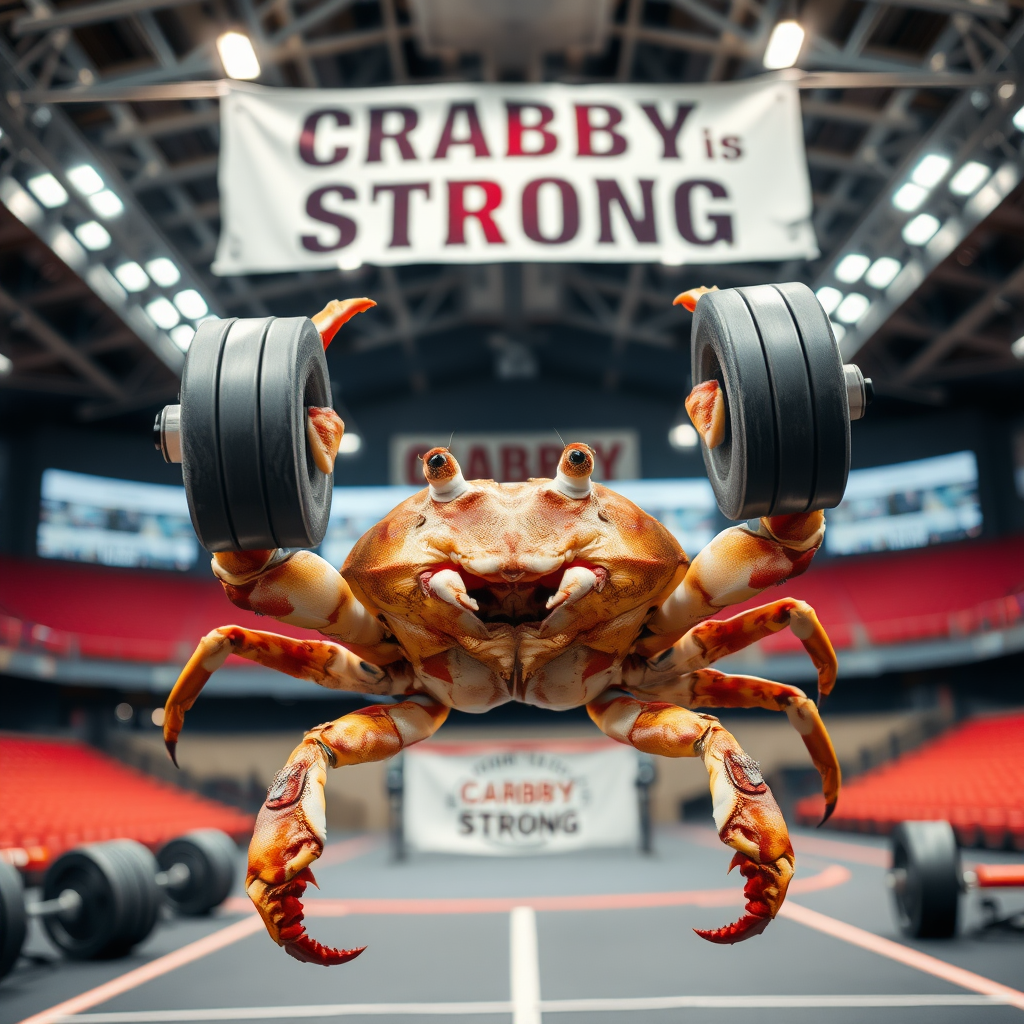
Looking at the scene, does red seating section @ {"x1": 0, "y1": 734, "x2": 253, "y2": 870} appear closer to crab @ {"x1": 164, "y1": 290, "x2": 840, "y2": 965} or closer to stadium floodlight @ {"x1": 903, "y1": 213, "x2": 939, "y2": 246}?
crab @ {"x1": 164, "y1": 290, "x2": 840, "y2": 965}

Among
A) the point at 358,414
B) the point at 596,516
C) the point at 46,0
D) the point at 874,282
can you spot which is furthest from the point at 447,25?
the point at 358,414

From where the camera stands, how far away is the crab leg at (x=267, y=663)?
8.53 ft

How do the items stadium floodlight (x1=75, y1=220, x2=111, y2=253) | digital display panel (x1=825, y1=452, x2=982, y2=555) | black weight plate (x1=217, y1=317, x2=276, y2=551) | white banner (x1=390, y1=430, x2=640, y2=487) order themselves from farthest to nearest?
digital display panel (x1=825, y1=452, x2=982, y2=555) < stadium floodlight (x1=75, y1=220, x2=111, y2=253) < white banner (x1=390, y1=430, x2=640, y2=487) < black weight plate (x1=217, y1=317, x2=276, y2=551)

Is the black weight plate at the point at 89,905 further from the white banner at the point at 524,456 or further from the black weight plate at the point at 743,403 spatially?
the black weight plate at the point at 743,403

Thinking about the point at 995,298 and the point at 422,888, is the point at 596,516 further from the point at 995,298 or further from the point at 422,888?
the point at 995,298

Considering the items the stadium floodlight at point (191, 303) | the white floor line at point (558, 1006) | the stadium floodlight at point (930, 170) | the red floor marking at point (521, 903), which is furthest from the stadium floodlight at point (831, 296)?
the white floor line at point (558, 1006)

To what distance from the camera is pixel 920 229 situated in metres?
10.8

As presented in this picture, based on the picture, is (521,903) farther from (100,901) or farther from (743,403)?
(743,403)

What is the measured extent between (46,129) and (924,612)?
592 inches

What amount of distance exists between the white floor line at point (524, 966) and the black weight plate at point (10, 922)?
9.57 feet

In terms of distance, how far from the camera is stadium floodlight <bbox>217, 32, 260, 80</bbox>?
6.32 meters

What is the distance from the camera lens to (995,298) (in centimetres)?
1228

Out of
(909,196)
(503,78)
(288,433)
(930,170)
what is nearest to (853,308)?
(909,196)

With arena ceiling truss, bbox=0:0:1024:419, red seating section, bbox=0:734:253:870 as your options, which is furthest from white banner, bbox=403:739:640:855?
arena ceiling truss, bbox=0:0:1024:419
